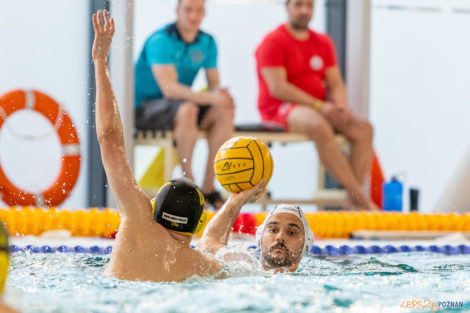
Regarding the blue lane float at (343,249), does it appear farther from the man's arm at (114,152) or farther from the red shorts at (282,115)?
the red shorts at (282,115)

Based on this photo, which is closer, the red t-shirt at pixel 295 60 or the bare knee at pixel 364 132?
the bare knee at pixel 364 132

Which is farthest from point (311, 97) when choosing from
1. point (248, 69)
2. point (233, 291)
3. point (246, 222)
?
point (233, 291)

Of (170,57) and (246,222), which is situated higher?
(170,57)

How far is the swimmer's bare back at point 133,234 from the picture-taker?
2.70 metres

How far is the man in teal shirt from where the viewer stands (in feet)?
18.7

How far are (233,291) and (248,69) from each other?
524 centimetres

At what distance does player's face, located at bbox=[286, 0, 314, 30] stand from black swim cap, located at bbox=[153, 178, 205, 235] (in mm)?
3622

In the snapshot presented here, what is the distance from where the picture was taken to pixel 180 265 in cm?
274

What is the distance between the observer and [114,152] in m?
2.77

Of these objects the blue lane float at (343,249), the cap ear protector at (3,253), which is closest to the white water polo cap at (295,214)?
the blue lane float at (343,249)

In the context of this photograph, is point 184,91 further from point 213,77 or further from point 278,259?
point 278,259

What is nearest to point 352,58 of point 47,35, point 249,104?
point 249,104

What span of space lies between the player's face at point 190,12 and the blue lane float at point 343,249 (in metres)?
2.20

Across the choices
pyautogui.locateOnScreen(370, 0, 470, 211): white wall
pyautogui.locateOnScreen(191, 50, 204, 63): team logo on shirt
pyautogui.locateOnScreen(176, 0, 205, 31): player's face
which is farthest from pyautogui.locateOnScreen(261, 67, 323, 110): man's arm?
pyautogui.locateOnScreen(370, 0, 470, 211): white wall
